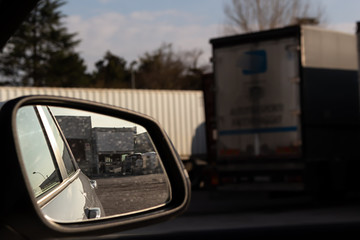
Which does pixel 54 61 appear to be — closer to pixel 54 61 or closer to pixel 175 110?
pixel 54 61

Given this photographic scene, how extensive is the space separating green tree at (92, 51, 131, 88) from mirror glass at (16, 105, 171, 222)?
64.2 meters

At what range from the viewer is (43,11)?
181 ft

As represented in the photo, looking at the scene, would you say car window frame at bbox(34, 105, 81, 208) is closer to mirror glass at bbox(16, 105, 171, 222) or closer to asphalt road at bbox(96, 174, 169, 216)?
mirror glass at bbox(16, 105, 171, 222)

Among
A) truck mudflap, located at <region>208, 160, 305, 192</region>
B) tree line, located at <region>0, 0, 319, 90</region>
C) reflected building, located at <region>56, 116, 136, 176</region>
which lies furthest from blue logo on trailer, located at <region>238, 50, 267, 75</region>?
tree line, located at <region>0, 0, 319, 90</region>

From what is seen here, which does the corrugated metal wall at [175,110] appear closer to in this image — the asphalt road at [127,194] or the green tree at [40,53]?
the asphalt road at [127,194]

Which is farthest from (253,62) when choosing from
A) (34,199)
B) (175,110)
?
(34,199)

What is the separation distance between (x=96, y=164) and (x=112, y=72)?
72.1 meters

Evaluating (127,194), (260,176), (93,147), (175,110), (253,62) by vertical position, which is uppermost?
(253,62)

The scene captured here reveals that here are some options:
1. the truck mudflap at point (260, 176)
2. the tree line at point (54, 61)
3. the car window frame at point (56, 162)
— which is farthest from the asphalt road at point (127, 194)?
the tree line at point (54, 61)

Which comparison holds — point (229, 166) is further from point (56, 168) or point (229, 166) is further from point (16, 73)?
point (16, 73)

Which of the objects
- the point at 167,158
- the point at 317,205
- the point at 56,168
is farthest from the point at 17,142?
the point at 317,205

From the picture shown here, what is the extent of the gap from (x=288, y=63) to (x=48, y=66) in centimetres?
4494

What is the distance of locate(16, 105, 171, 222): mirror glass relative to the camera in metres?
1.69

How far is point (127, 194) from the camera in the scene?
1.74 meters
